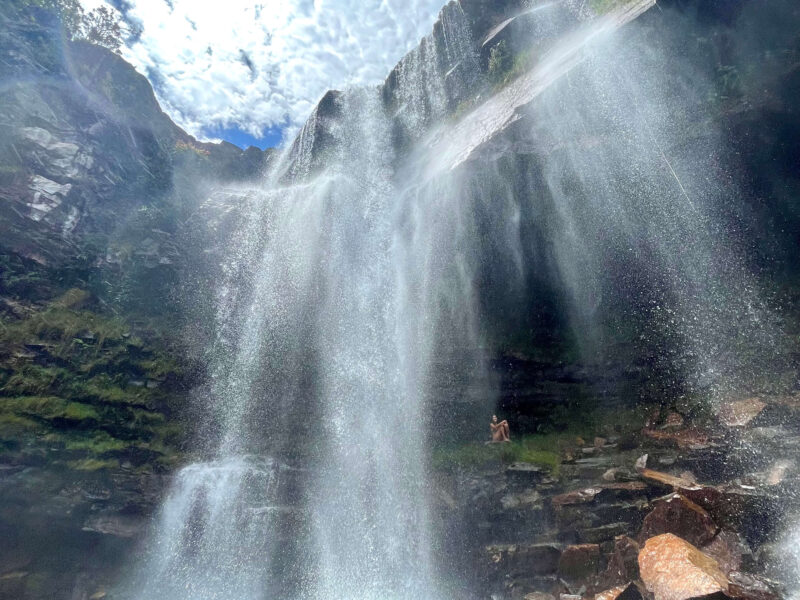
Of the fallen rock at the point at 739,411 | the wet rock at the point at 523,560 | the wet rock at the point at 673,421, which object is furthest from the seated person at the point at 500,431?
the fallen rock at the point at 739,411

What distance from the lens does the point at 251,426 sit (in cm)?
1308

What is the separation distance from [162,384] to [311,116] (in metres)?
12.8

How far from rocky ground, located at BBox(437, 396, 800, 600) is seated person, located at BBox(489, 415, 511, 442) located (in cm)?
133

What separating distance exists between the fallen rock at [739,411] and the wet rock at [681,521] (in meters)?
3.56

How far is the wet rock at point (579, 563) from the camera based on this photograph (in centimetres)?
771

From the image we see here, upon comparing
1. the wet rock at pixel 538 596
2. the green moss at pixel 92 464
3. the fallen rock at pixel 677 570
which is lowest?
the wet rock at pixel 538 596

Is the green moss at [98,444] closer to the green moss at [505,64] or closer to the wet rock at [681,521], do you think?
the wet rock at [681,521]

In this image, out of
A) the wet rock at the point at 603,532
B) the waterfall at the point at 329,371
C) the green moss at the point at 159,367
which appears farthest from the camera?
the green moss at the point at 159,367

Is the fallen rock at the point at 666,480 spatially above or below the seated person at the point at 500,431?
below

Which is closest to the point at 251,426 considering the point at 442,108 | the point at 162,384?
the point at 162,384

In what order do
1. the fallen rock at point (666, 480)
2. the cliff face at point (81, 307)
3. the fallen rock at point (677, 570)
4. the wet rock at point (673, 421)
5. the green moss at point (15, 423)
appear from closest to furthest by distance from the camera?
the fallen rock at point (677, 570), the fallen rock at point (666, 480), the cliff face at point (81, 307), the green moss at point (15, 423), the wet rock at point (673, 421)

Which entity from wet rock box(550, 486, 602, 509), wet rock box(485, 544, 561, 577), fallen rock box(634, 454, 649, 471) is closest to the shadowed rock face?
wet rock box(485, 544, 561, 577)

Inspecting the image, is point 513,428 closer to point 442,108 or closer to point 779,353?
point 779,353

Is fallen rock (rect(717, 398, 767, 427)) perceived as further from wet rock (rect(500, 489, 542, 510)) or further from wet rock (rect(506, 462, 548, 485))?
wet rock (rect(500, 489, 542, 510))
